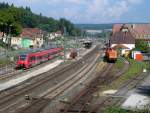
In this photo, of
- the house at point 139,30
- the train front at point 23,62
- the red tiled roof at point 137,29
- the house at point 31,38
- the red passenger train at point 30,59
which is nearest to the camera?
the train front at point 23,62

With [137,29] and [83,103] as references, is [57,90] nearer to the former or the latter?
[83,103]

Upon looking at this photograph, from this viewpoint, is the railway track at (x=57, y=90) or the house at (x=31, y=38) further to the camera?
the house at (x=31, y=38)

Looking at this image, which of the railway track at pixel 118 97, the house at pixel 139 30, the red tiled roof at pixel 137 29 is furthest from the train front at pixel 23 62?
the red tiled roof at pixel 137 29

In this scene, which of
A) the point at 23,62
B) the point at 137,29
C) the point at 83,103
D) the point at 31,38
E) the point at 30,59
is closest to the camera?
the point at 83,103

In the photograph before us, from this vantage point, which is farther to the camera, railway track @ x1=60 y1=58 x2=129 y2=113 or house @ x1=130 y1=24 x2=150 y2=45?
house @ x1=130 y1=24 x2=150 y2=45

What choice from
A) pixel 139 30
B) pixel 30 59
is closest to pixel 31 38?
pixel 139 30

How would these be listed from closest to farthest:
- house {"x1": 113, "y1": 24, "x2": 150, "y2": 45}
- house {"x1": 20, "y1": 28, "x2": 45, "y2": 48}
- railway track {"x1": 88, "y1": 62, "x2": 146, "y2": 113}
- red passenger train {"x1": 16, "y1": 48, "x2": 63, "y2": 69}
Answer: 1. railway track {"x1": 88, "y1": 62, "x2": 146, "y2": 113}
2. red passenger train {"x1": 16, "y1": 48, "x2": 63, "y2": 69}
3. house {"x1": 113, "y1": 24, "x2": 150, "y2": 45}
4. house {"x1": 20, "y1": 28, "x2": 45, "y2": 48}

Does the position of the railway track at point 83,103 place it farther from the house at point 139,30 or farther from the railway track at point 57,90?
the house at point 139,30

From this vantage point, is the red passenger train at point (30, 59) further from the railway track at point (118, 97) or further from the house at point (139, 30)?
the house at point (139, 30)

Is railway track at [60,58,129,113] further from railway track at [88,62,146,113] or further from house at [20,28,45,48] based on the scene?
house at [20,28,45,48]

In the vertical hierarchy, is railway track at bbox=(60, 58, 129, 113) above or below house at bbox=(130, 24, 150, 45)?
below

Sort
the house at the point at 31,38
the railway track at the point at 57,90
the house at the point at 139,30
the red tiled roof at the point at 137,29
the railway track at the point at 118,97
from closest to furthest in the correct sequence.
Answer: the railway track at the point at 57,90, the railway track at the point at 118,97, the house at the point at 139,30, the red tiled roof at the point at 137,29, the house at the point at 31,38

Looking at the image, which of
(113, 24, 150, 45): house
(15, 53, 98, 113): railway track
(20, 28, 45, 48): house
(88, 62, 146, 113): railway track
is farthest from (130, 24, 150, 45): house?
(88, 62, 146, 113): railway track

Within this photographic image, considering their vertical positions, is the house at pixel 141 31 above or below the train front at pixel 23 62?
above
